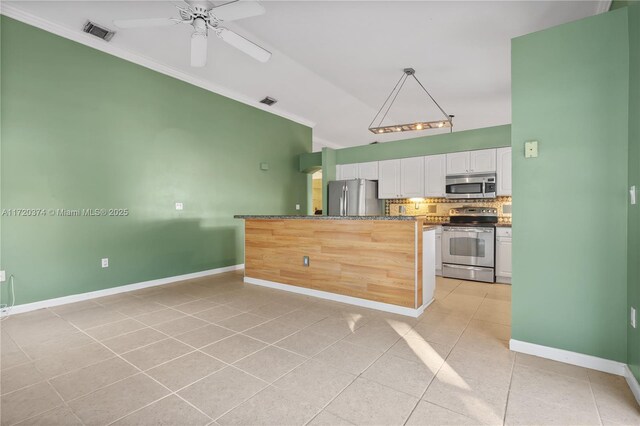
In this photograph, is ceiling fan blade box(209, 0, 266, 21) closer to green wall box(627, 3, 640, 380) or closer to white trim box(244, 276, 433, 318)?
green wall box(627, 3, 640, 380)

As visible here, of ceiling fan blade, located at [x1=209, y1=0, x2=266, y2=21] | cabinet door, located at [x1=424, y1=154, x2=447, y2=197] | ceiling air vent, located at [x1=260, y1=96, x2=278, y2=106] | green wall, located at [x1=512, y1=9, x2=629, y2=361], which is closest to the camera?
green wall, located at [x1=512, y1=9, x2=629, y2=361]

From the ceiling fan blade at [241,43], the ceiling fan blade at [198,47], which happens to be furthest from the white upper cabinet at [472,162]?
the ceiling fan blade at [198,47]

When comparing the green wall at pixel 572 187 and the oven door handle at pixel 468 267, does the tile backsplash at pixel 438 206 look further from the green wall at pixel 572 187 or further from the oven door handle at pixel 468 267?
the green wall at pixel 572 187

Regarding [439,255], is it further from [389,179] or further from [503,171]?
[389,179]

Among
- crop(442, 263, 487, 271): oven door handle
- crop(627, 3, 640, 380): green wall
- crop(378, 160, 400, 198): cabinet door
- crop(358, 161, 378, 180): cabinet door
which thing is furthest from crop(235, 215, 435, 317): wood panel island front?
crop(358, 161, 378, 180): cabinet door

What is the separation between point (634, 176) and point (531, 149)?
1.96ft

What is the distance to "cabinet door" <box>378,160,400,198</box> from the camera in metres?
6.22

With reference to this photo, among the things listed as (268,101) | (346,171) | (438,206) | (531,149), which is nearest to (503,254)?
(438,206)

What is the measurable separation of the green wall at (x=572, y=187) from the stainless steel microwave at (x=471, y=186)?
310cm

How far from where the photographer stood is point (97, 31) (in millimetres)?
3658

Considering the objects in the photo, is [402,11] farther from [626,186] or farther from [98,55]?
[98,55]

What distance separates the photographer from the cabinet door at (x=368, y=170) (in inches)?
257

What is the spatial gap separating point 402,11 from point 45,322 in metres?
4.79

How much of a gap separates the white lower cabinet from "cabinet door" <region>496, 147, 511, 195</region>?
0.71 metres
